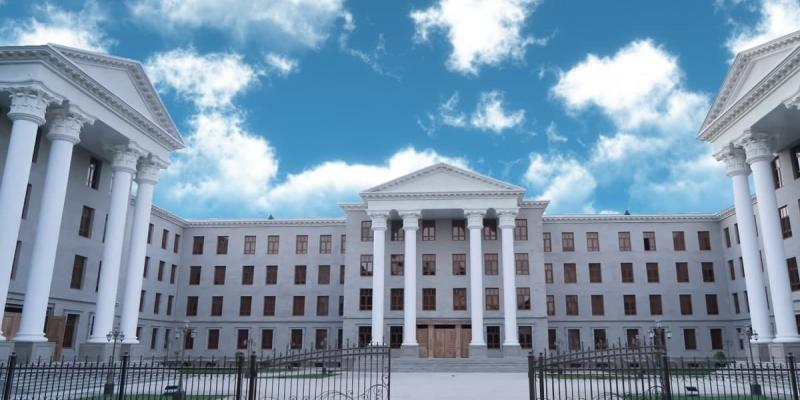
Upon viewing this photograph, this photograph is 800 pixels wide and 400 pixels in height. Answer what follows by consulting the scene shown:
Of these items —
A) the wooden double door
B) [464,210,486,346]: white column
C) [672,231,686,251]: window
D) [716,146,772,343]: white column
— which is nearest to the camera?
[716,146,772,343]: white column

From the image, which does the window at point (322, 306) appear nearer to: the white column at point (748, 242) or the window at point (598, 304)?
the window at point (598, 304)

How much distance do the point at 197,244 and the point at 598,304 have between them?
1292 inches

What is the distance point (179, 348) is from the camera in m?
46.4

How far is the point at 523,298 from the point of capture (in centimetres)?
4212

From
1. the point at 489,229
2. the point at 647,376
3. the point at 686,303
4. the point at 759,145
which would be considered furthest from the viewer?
the point at 686,303

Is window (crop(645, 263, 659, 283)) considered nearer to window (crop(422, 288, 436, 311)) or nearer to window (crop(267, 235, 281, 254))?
window (crop(422, 288, 436, 311))

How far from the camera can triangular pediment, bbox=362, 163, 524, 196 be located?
134ft

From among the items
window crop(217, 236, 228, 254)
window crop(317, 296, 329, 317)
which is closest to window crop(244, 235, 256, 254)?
window crop(217, 236, 228, 254)

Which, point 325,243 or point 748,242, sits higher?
point 325,243

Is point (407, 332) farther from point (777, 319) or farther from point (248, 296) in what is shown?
point (777, 319)

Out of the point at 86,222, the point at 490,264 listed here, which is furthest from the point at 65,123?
the point at 490,264

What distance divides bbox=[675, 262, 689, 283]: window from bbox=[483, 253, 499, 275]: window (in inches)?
587

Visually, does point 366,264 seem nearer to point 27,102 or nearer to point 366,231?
point 366,231

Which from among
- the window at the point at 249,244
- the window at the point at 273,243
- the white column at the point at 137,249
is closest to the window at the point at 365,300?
the window at the point at 273,243
